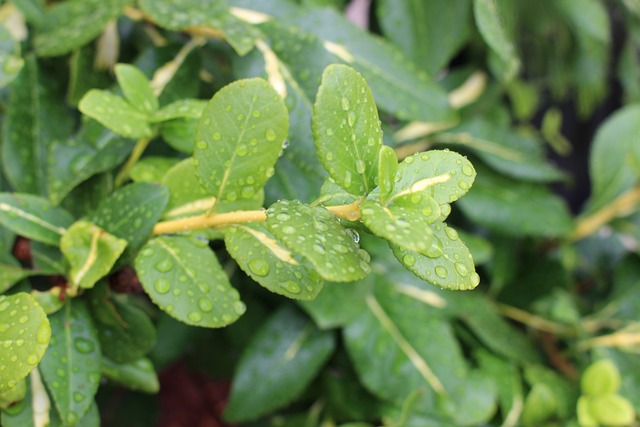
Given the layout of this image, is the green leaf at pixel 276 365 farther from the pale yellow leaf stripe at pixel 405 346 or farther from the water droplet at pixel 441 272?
the water droplet at pixel 441 272

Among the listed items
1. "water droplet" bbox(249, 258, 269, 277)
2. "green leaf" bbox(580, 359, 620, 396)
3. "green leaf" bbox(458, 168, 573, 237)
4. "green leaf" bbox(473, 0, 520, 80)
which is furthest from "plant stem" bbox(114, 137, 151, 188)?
"green leaf" bbox(580, 359, 620, 396)

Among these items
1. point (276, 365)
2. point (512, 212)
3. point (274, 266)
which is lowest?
point (276, 365)

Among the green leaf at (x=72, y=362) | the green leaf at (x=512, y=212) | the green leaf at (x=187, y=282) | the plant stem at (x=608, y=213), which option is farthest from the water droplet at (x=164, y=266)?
the plant stem at (x=608, y=213)

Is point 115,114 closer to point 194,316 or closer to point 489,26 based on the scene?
point 194,316

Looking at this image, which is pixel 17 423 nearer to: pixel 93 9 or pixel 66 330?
pixel 66 330

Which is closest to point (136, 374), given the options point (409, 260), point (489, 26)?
point (409, 260)

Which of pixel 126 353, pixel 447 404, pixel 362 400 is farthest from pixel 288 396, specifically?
pixel 126 353

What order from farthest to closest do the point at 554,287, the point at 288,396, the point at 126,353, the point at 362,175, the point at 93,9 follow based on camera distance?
the point at 554,287 → the point at 288,396 → the point at 93,9 → the point at 126,353 → the point at 362,175
